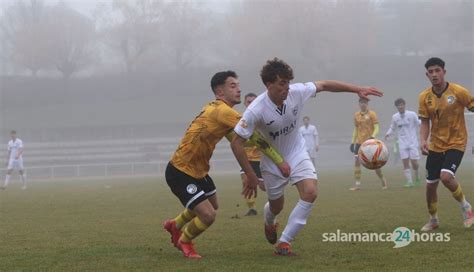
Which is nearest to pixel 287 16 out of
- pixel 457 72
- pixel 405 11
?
pixel 405 11

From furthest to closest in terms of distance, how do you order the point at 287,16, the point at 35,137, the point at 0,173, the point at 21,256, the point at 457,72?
the point at 287,16 < the point at 457,72 < the point at 35,137 < the point at 0,173 < the point at 21,256

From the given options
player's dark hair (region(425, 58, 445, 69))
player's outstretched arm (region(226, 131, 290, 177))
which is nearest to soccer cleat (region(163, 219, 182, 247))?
player's outstretched arm (region(226, 131, 290, 177))

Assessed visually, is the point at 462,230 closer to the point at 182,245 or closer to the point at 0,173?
the point at 182,245

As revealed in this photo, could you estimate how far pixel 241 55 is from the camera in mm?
64438

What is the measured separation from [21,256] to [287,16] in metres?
58.2

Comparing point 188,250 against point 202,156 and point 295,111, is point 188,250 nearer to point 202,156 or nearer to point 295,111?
point 202,156

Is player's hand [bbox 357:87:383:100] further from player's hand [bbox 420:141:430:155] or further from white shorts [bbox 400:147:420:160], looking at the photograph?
white shorts [bbox 400:147:420:160]

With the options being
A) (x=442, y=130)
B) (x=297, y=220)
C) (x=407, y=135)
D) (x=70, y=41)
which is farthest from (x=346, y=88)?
(x=70, y=41)

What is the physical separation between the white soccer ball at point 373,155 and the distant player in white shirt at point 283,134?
68.5 inches

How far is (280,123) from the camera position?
774cm

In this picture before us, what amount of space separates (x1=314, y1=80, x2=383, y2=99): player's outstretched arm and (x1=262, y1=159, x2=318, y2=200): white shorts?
881 mm

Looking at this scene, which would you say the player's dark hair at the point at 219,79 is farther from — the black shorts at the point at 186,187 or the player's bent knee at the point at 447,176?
the player's bent knee at the point at 447,176

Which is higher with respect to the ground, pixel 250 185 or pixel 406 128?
pixel 250 185

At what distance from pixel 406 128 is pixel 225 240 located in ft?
→ 40.8
